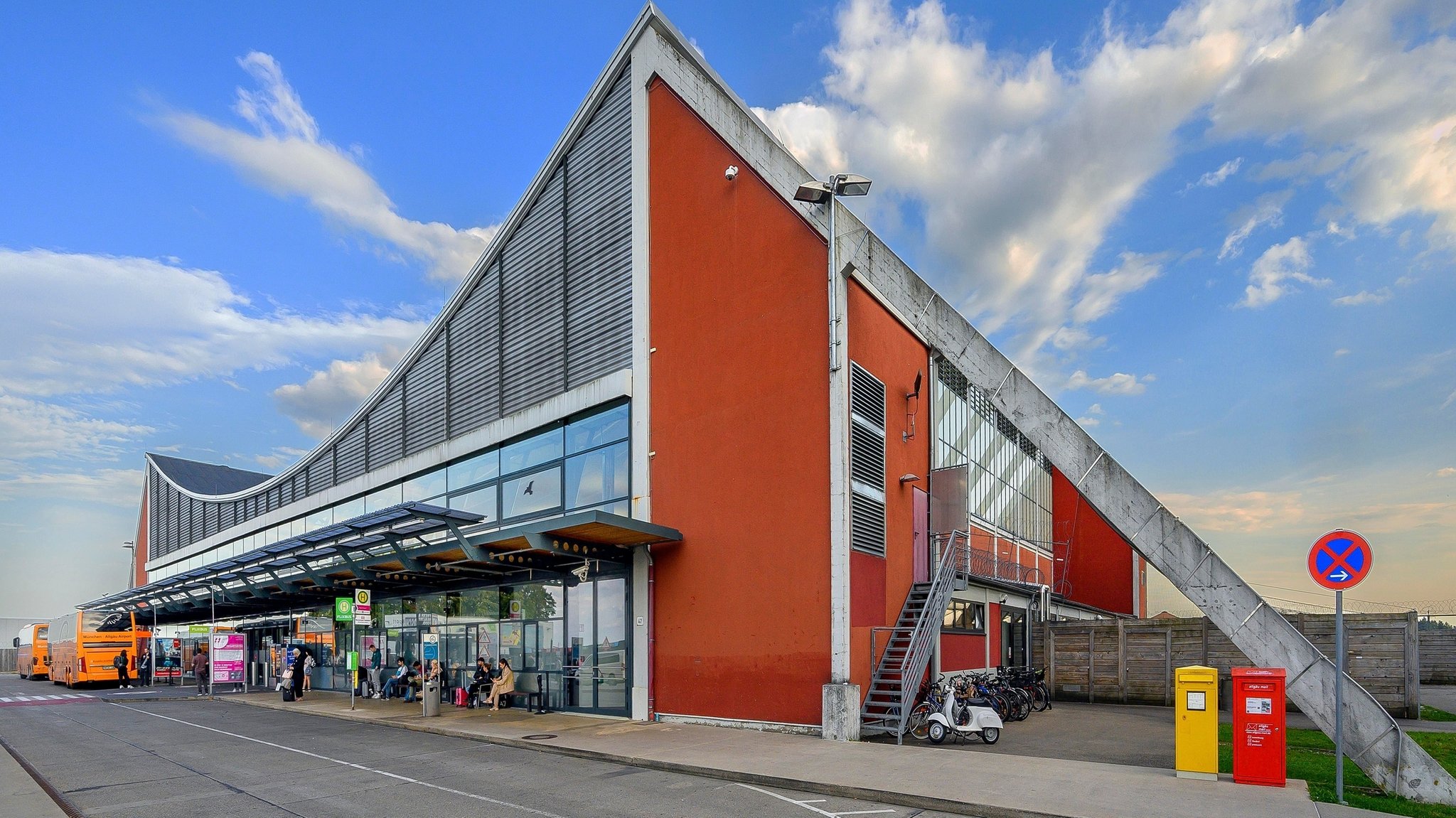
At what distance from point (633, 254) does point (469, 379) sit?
914 centimetres

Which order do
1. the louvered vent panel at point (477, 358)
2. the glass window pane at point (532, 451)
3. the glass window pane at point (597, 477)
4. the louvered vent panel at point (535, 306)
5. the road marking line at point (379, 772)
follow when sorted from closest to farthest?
the road marking line at point (379, 772), the glass window pane at point (597, 477), the glass window pane at point (532, 451), the louvered vent panel at point (535, 306), the louvered vent panel at point (477, 358)

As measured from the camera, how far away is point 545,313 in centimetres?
2416

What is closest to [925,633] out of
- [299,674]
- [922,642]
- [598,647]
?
[922,642]

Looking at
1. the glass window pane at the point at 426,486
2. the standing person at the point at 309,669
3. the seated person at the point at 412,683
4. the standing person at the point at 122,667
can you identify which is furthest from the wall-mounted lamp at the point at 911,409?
the standing person at the point at 122,667

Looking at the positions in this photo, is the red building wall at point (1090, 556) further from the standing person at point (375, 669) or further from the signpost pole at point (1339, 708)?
the signpost pole at point (1339, 708)

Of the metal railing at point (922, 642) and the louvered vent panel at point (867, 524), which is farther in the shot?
the louvered vent panel at point (867, 524)

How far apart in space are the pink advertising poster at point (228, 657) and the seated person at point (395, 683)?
9.15 metres

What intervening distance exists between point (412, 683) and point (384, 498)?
818 cm

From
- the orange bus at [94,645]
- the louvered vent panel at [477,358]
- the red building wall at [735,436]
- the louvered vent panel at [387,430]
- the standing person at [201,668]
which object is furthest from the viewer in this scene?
the orange bus at [94,645]

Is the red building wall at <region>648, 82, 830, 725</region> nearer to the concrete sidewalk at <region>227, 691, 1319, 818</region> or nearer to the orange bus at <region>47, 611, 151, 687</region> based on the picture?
the concrete sidewalk at <region>227, 691, 1319, 818</region>

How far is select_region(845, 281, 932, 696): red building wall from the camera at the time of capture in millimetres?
16859

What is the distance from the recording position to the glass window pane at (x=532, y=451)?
76.9 feet

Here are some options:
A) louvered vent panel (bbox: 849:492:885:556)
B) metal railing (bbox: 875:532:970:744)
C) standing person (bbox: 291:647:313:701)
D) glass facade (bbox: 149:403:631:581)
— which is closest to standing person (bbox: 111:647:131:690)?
standing person (bbox: 291:647:313:701)

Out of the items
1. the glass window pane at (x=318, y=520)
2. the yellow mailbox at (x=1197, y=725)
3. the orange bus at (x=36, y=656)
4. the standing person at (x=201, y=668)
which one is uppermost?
the glass window pane at (x=318, y=520)
